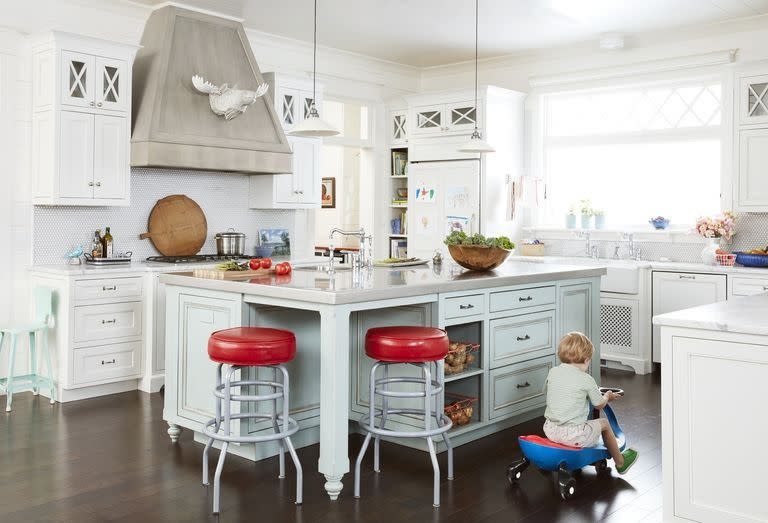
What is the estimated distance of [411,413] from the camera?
3926 millimetres

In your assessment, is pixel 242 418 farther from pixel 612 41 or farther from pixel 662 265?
pixel 612 41

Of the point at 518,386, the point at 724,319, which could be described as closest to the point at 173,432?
the point at 518,386

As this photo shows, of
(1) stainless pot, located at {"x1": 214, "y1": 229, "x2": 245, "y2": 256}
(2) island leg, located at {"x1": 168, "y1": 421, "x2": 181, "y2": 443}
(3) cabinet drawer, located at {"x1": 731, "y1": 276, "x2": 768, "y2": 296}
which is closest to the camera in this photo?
(2) island leg, located at {"x1": 168, "y1": 421, "x2": 181, "y2": 443}

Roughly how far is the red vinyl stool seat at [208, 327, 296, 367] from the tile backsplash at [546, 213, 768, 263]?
15.1 feet

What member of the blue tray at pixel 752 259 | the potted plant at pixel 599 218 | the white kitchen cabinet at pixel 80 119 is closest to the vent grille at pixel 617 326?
the blue tray at pixel 752 259

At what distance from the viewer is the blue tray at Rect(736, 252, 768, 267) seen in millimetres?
6035

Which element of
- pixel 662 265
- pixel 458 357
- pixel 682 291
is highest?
pixel 662 265

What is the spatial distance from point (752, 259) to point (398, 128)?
12.6ft

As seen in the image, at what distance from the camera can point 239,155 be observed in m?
6.16

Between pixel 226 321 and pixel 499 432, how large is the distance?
5.78ft

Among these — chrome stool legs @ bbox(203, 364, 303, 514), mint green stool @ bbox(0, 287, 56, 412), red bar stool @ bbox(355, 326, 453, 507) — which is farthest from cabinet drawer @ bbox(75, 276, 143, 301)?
red bar stool @ bbox(355, 326, 453, 507)

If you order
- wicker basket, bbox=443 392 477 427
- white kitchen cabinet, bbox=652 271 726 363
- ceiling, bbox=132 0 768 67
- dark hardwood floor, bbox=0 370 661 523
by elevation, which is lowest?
dark hardwood floor, bbox=0 370 661 523

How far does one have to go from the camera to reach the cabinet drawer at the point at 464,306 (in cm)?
405

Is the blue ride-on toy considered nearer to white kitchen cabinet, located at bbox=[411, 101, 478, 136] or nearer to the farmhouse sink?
the farmhouse sink
